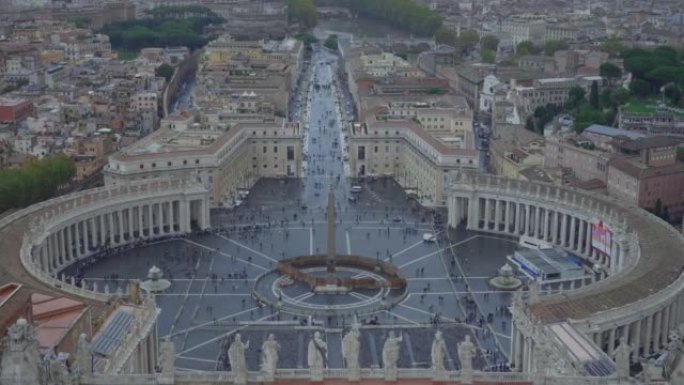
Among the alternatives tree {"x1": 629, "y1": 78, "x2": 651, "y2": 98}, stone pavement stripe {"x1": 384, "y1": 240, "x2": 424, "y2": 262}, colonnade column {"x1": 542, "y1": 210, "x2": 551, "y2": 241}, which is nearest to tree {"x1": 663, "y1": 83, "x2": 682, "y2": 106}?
tree {"x1": 629, "y1": 78, "x2": 651, "y2": 98}

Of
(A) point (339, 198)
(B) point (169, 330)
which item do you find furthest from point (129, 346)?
(A) point (339, 198)

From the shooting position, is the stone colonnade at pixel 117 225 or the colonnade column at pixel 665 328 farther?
the stone colonnade at pixel 117 225

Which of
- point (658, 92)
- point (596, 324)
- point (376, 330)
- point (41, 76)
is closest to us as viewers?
point (596, 324)

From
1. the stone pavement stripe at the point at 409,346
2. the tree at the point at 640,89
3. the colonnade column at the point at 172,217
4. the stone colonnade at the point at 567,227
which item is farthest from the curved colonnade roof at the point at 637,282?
the tree at the point at 640,89

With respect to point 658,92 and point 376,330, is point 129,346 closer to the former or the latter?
point 376,330

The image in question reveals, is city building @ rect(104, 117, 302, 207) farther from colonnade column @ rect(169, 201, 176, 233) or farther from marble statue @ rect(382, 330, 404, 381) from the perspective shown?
marble statue @ rect(382, 330, 404, 381)

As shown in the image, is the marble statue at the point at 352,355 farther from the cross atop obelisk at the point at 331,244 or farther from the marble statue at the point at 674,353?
the cross atop obelisk at the point at 331,244
